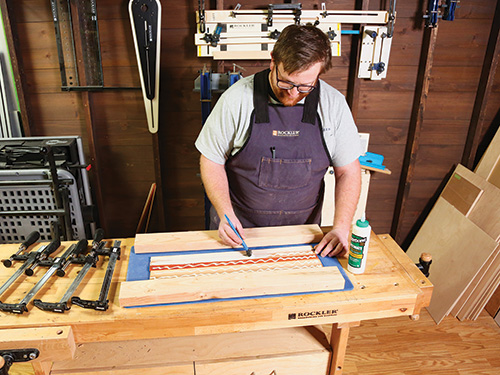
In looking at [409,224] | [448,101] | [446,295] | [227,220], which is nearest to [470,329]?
[446,295]

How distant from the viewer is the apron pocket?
1.60m

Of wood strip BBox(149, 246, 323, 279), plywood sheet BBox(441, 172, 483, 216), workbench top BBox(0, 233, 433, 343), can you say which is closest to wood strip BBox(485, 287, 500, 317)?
plywood sheet BBox(441, 172, 483, 216)

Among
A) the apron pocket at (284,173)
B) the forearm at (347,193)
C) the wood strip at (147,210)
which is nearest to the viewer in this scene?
the forearm at (347,193)

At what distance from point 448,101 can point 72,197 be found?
2.79 meters

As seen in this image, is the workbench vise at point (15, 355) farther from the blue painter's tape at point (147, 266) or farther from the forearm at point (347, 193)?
the forearm at point (347, 193)

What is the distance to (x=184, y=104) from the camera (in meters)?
2.80

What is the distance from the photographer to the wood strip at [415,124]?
2.70m

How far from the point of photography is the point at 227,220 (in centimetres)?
140

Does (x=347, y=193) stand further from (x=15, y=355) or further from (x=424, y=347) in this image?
(x=424, y=347)

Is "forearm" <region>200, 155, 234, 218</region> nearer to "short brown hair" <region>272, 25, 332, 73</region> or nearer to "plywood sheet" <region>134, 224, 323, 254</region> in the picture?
"plywood sheet" <region>134, 224, 323, 254</region>

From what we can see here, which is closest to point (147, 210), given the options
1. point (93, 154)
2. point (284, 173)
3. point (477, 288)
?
point (93, 154)

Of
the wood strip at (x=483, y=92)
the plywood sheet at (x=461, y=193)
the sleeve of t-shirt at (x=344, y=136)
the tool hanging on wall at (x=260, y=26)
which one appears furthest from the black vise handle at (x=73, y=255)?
the wood strip at (x=483, y=92)

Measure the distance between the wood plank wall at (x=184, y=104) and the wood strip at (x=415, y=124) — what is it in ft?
0.17

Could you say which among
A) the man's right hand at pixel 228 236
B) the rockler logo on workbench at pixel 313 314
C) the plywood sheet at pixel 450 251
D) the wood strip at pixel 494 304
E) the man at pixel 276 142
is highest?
the man at pixel 276 142
